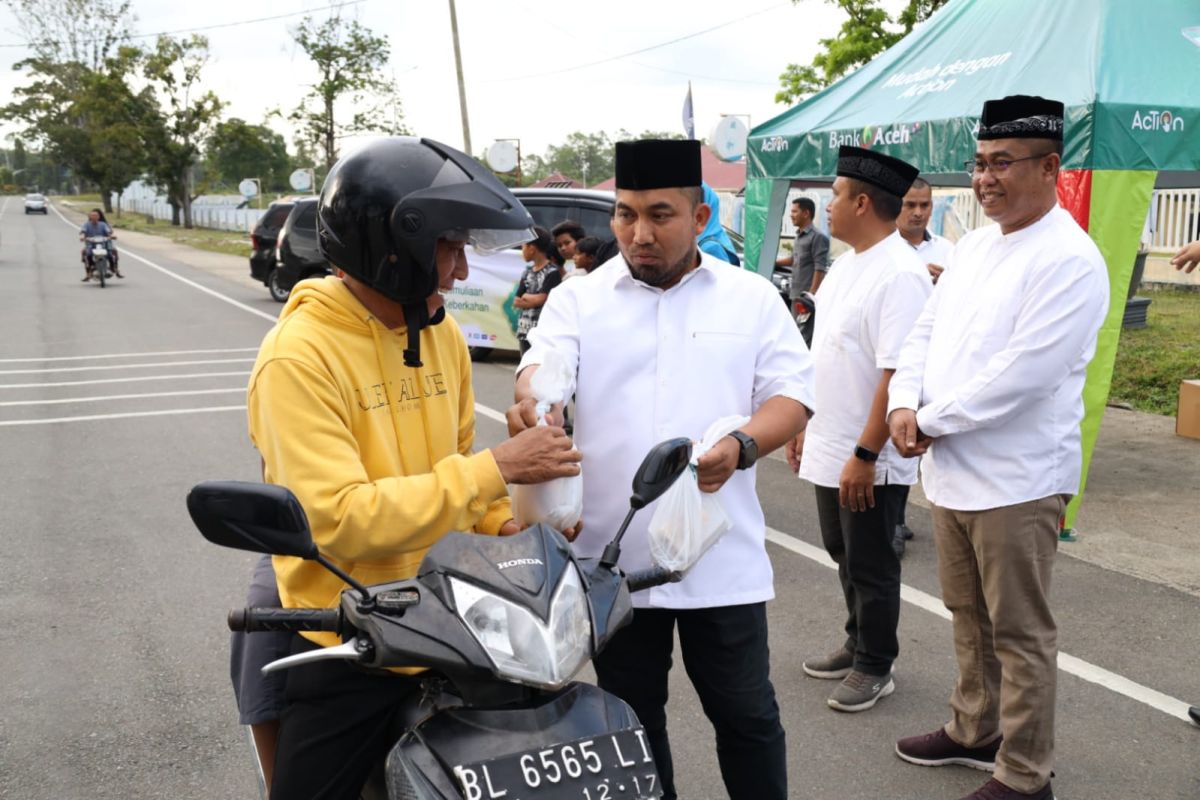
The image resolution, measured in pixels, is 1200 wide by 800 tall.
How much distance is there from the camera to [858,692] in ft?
13.8

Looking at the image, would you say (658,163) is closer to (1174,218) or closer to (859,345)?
(859,345)

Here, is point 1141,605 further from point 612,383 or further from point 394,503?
point 394,503

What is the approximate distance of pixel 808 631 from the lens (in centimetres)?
496

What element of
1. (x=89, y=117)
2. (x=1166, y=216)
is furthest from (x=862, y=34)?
(x=89, y=117)

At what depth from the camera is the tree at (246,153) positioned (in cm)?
5338

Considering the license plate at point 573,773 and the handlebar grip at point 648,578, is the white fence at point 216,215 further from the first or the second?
the license plate at point 573,773

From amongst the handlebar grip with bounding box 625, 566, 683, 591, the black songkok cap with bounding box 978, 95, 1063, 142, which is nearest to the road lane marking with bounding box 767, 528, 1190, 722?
the black songkok cap with bounding box 978, 95, 1063, 142

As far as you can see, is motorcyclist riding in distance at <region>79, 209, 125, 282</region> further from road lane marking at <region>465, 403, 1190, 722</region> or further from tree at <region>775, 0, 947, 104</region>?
road lane marking at <region>465, 403, 1190, 722</region>

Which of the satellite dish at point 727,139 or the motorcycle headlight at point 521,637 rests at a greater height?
the satellite dish at point 727,139

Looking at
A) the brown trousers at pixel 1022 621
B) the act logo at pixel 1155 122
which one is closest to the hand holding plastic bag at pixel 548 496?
the brown trousers at pixel 1022 621

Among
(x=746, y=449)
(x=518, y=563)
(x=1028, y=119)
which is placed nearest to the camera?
(x=518, y=563)

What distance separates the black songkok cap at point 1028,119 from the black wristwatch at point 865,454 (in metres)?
1.14

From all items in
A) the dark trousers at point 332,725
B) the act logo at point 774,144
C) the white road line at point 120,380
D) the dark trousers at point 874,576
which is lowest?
the white road line at point 120,380

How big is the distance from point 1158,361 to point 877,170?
8.93 meters
